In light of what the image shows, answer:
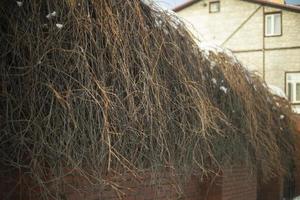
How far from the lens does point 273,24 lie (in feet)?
84.3

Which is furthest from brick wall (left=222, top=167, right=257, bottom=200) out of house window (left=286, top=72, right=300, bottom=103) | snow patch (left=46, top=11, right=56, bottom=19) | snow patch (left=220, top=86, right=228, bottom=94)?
house window (left=286, top=72, right=300, bottom=103)

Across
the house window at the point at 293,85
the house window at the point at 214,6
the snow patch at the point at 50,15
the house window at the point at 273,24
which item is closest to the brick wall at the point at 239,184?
the snow patch at the point at 50,15

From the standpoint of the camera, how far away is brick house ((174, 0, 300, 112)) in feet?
82.7

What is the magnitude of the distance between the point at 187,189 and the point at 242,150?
66.0 inches

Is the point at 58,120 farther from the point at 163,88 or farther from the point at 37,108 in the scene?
the point at 163,88

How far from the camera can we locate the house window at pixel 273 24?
25577 millimetres

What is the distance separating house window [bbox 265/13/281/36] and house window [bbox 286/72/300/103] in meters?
2.00

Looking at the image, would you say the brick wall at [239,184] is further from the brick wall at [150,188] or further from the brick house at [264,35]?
the brick house at [264,35]

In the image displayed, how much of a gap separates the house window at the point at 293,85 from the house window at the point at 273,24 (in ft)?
6.57

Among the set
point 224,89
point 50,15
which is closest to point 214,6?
point 224,89

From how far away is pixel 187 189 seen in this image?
7363 mm

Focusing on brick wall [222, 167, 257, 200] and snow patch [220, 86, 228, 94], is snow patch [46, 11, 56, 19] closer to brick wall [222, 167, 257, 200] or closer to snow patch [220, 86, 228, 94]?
snow patch [220, 86, 228, 94]

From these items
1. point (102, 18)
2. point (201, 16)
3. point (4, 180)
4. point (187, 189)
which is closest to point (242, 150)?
point (187, 189)

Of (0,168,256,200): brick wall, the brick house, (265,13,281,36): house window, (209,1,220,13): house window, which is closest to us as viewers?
(0,168,256,200): brick wall
